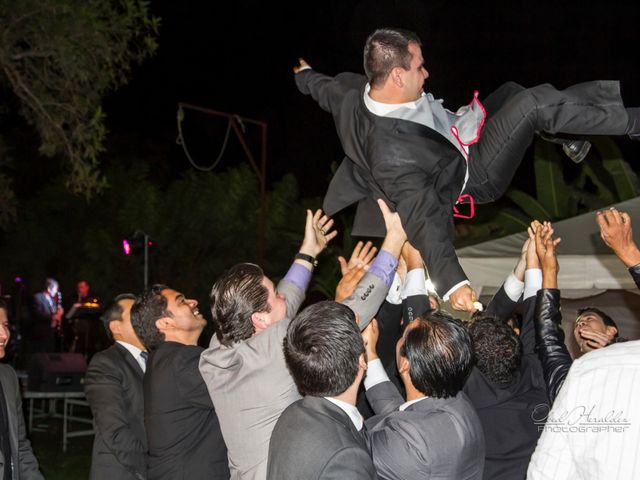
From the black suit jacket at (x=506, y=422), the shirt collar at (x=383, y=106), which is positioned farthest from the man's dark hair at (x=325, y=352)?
the shirt collar at (x=383, y=106)

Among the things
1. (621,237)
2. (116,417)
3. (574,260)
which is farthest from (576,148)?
(116,417)

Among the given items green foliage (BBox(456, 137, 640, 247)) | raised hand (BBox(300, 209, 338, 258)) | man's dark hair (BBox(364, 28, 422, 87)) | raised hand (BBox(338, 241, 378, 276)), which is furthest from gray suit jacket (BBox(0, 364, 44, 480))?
green foliage (BBox(456, 137, 640, 247))

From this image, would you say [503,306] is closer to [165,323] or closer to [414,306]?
[414,306]

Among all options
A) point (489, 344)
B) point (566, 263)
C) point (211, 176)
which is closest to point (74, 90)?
point (566, 263)

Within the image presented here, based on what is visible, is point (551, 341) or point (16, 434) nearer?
point (551, 341)

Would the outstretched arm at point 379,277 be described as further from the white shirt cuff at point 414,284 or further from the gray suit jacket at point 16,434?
the gray suit jacket at point 16,434

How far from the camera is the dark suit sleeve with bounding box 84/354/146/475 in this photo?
4.58m

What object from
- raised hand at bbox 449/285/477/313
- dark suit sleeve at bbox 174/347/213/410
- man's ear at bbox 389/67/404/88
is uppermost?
man's ear at bbox 389/67/404/88

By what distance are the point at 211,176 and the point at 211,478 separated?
22.2 metres

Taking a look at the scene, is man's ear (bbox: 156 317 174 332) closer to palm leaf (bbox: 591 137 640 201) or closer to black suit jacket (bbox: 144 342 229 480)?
black suit jacket (bbox: 144 342 229 480)

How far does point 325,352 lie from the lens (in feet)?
8.39

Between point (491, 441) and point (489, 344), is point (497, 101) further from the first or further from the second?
point (491, 441)

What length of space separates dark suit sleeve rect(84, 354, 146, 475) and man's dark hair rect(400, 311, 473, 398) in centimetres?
236

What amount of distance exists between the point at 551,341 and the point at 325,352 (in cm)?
114
